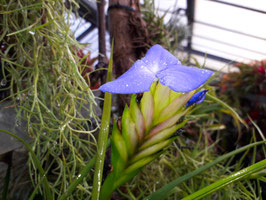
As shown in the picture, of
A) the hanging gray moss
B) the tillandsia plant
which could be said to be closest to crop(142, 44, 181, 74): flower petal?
the tillandsia plant

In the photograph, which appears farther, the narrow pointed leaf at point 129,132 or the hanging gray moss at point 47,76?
the hanging gray moss at point 47,76

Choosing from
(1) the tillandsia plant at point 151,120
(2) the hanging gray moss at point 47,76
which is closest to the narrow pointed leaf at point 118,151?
(1) the tillandsia plant at point 151,120

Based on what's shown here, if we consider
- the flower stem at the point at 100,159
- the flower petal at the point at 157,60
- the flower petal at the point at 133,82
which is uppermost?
the flower petal at the point at 157,60

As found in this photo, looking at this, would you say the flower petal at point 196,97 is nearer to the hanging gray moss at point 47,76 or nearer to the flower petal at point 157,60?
the flower petal at point 157,60

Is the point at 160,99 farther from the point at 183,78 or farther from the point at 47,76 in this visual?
the point at 47,76

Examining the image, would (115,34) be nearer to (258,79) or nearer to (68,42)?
(68,42)

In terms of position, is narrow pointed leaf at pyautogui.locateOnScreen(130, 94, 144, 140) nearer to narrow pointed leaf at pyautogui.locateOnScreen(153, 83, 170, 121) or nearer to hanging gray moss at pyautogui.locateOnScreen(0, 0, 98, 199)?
narrow pointed leaf at pyautogui.locateOnScreen(153, 83, 170, 121)

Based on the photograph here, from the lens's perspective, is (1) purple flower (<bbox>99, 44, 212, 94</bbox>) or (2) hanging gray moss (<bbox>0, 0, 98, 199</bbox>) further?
(2) hanging gray moss (<bbox>0, 0, 98, 199</bbox>)

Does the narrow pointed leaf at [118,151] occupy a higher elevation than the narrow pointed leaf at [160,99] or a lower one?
lower

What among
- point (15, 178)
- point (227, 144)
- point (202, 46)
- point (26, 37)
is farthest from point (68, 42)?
point (202, 46)
